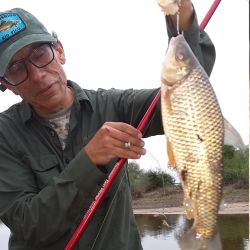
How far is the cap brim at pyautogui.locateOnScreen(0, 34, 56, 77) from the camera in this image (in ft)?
12.9

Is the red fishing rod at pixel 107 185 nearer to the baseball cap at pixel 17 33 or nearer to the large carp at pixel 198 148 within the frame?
the large carp at pixel 198 148

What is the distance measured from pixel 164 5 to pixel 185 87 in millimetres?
496

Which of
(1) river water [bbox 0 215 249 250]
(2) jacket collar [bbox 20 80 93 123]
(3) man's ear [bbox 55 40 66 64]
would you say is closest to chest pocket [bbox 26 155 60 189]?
(2) jacket collar [bbox 20 80 93 123]

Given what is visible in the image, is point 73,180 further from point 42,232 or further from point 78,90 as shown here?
point 78,90

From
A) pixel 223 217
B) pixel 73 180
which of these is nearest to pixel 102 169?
pixel 73 180

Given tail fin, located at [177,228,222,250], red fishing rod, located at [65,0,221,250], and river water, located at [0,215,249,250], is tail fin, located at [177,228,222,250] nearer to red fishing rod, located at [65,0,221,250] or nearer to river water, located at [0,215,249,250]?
red fishing rod, located at [65,0,221,250]

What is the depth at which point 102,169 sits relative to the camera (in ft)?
11.0

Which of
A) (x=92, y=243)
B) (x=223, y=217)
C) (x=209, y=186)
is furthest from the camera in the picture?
(x=223, y=217)

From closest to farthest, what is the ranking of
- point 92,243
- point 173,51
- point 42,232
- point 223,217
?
point 173,51 → point 42,232 → point 92,243 → point 223,217

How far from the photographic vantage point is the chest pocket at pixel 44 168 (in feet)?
12.9

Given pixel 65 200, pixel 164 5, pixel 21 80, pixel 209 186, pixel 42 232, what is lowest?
pixel 42 232

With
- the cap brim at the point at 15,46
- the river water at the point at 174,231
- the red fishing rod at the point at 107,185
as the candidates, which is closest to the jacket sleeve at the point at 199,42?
the red fishing rod at the point at 107,185

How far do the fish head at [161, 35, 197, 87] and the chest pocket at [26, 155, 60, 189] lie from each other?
1.61 metres

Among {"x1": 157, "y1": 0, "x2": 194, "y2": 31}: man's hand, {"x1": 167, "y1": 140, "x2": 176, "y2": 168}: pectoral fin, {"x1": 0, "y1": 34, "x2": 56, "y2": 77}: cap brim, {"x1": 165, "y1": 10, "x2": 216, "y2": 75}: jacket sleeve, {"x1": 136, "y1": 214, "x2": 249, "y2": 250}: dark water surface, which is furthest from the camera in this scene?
{"x1": 136, "y1": 214, "x2": 249, "y2": 250}: dark water surface
